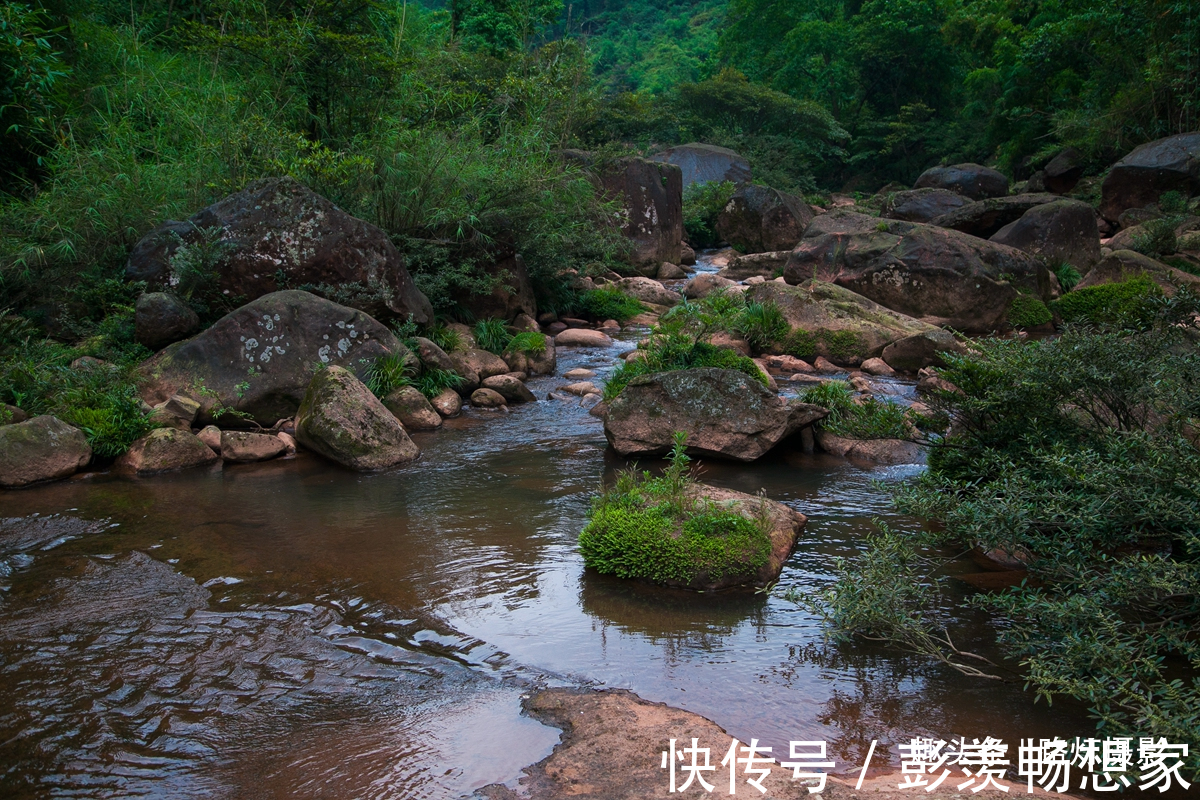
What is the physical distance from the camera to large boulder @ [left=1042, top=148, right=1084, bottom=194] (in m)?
24.7

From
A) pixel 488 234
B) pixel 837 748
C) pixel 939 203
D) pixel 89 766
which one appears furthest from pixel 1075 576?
pixel 939 203

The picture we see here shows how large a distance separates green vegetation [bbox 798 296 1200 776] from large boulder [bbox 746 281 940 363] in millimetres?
6142

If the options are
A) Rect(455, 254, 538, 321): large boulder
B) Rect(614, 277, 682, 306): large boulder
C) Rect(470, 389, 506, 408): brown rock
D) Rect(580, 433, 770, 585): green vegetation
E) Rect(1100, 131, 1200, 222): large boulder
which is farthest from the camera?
Rect(1100, 131, 1200, 222): large boulder

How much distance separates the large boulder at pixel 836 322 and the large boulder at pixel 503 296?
3687 mm

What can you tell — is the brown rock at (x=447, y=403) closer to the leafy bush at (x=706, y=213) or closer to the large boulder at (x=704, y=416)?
the large boulder at (x=704, y=416)

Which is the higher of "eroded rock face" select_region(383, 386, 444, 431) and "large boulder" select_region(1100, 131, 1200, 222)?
"large boulder" select_region(1100, 131, 1200, 222)

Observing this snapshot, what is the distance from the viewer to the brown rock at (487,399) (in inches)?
403

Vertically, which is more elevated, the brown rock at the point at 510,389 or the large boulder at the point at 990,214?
the large boulder at the point at 990,214

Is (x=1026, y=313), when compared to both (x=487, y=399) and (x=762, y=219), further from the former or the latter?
(x=487, y=399)

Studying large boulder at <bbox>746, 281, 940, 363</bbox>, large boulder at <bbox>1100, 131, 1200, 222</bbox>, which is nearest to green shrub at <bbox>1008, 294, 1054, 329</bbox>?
large boulder at <bbox>746, 281, 940, 363</bbox>

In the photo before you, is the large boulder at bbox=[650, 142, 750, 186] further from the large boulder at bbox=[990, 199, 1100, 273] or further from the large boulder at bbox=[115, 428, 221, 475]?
the large boulder at bbox=[115, 428, 221, 475]


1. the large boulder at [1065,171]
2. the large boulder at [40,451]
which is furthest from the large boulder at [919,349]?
the large boulder at [1065,171]

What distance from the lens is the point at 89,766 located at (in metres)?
3.44

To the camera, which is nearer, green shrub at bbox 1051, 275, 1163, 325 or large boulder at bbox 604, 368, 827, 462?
large boulder at bbox 604, 368, 827, 462
